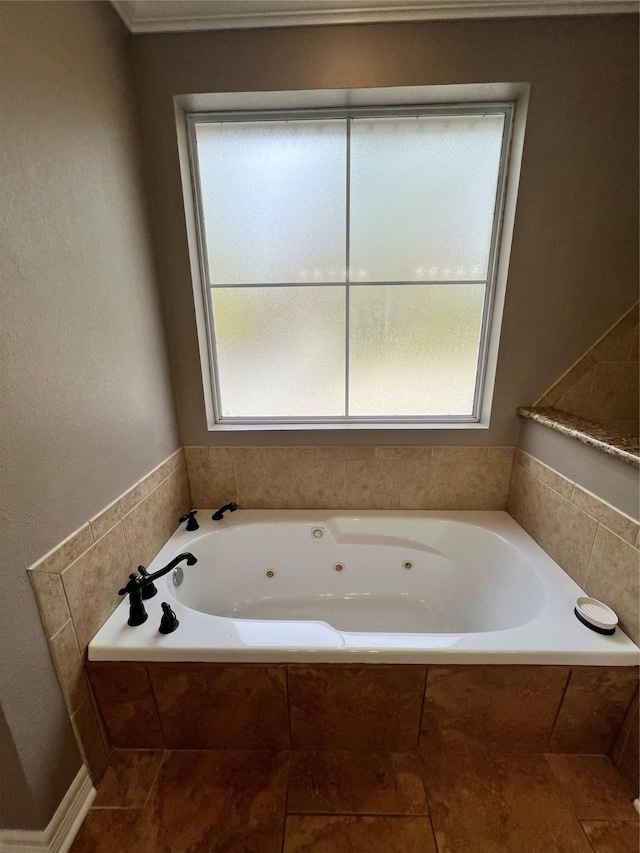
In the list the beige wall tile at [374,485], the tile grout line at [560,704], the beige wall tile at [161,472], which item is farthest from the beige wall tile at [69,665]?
the tile grout line at [560,704]

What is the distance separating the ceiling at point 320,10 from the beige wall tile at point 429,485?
70.5 inches

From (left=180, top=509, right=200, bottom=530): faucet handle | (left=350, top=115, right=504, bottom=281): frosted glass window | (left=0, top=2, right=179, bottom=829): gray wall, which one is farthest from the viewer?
(left=180, top=509, right=200, bottom=530): faucet handle

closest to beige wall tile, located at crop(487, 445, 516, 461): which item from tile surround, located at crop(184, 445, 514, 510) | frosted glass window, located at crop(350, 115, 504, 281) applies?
tile surround, located at crop(184, 445, 514, 510)

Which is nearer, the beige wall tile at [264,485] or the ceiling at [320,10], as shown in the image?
Answer: the ceiling at [320,10]

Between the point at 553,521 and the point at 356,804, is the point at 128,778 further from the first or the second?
the point at 553,521

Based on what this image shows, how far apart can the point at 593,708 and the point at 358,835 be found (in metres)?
0.81

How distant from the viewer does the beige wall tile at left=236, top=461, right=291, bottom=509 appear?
67.2 inches

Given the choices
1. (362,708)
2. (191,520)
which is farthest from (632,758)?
(191,520)

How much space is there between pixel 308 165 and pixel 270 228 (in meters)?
0.32

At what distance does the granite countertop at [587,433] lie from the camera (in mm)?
1022

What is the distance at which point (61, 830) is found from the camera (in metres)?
0.89

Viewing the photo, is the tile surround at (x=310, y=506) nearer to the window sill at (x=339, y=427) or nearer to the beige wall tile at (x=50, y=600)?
the beige wall tile at (x=50, y=600)

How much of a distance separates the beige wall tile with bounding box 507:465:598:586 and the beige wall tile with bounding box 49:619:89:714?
1.74 meters

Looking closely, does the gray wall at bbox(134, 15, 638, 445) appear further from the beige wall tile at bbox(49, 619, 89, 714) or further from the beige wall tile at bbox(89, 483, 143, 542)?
the beige wall tile at bbox(49, 619, 89, 714)
